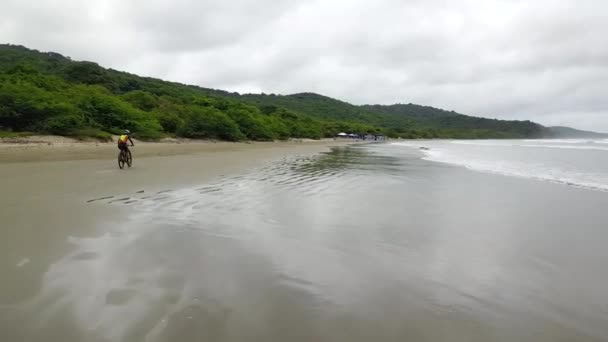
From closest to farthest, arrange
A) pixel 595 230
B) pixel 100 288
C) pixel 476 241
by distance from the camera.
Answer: pixel 100 288, pixel 476 241, pixel 595 230

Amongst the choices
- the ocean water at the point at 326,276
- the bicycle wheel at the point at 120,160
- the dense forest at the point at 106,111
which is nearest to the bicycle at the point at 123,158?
the bicycle wheel at the point at 120,160

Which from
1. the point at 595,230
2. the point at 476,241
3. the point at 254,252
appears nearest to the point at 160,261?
the point at 254,252

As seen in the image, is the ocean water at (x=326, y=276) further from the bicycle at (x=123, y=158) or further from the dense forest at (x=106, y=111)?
the dense forest at (x=106, y=111)

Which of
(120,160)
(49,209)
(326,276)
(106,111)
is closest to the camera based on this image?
(326,276)

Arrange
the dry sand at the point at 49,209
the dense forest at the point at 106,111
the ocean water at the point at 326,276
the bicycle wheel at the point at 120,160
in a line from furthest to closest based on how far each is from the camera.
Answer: the dense forest at the point at 106,111
the bicycle wheel at the point at 120,160
the dry sand at the point at 49,209
the ocean water at the point at 326,276

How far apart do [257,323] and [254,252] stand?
1776mm

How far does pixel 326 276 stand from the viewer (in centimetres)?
385

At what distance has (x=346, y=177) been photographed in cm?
1277

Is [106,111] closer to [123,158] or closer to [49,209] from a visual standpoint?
[123,158]

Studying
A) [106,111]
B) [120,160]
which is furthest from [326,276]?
[106,111]

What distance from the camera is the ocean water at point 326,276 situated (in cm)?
276

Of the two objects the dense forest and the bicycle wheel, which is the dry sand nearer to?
the bicycle wheel

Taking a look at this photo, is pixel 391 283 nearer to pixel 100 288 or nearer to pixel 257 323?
pixel 257 323

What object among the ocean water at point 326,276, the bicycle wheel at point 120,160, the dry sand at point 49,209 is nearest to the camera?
the ocean water at point 326,276
